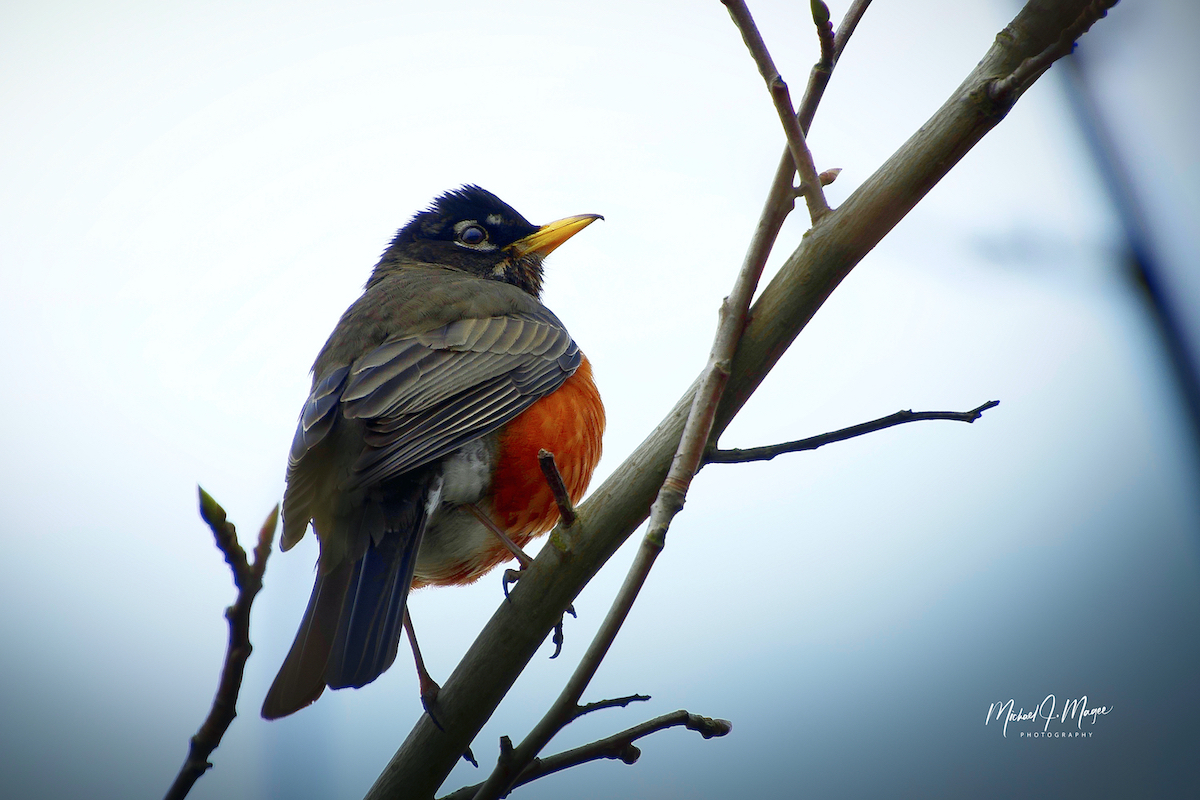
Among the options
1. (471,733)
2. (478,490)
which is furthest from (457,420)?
(471,733)

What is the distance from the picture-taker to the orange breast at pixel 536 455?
2.79m

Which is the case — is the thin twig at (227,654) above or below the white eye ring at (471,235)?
below

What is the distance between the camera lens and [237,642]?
47.9 inches

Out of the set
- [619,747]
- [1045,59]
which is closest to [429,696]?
[619,747]

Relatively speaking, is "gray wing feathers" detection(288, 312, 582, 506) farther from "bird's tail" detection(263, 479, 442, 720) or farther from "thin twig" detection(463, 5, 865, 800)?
"thin twig" detection(463, 5, 865, 800)

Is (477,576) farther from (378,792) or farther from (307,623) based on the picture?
(378,792)

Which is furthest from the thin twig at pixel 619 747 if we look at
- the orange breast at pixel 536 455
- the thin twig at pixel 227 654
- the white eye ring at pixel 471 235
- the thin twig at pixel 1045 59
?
the white eye ring at pixel 471 235

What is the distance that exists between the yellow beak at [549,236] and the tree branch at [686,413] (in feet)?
7.67

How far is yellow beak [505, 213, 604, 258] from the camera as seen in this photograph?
4.16 meters

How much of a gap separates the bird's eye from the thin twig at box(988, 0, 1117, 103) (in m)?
3.21

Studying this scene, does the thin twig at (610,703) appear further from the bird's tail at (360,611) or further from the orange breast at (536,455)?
the orange breast at (536,455)

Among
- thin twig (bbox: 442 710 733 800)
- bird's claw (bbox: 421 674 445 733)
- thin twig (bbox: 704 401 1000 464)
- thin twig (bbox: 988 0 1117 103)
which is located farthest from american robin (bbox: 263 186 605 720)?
thin twig (bbox: 988 0 1117 103)

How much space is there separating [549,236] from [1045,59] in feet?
9.77

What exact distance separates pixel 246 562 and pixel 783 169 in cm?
114
